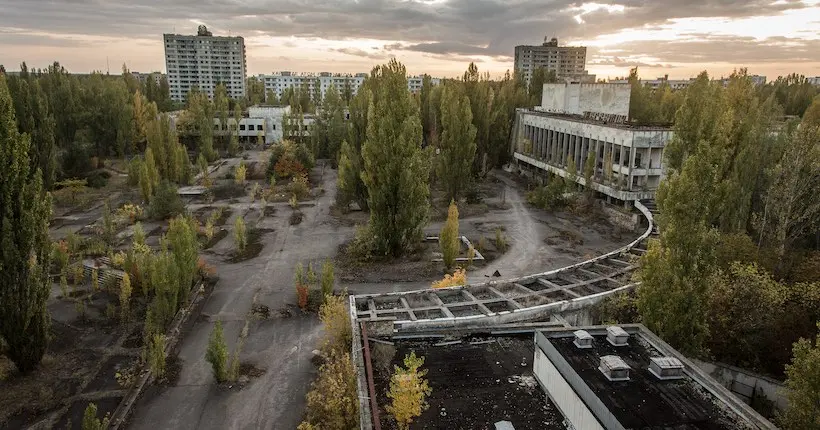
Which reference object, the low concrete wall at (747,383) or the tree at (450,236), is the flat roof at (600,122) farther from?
the low concrete wall at (747,383)

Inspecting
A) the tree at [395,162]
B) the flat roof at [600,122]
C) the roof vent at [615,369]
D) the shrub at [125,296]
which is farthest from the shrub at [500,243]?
the shrub at [125,296]

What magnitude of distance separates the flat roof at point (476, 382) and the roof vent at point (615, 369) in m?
1.46

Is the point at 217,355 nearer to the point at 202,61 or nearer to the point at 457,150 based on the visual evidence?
the point at 457,150

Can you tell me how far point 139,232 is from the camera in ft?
81.0

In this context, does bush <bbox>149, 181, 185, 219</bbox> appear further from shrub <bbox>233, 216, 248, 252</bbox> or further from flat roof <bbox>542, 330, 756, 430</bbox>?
flat roof <bbox>542, 330, 756, 430</bbox>

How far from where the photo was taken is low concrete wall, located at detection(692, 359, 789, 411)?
48.5 feet

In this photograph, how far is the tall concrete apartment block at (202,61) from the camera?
119 meters

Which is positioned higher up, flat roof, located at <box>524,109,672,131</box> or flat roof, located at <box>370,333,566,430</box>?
flat roof, located at <box>524,109,672,131</box>

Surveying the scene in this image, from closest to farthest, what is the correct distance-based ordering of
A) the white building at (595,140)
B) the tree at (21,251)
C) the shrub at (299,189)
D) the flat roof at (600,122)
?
1. the tree at (21,251)
2. the white building at (595,140)
3. the flat roof at (600,122)
4. the shrub at (299,189)

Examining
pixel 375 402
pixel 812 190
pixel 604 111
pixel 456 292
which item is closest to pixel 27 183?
pixel 375 402

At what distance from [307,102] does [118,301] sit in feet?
239

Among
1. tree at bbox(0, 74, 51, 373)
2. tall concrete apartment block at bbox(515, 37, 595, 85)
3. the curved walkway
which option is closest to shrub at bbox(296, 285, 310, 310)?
the curved walkway

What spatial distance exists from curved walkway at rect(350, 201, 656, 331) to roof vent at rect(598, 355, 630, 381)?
5.50 m

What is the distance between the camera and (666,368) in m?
10.8
